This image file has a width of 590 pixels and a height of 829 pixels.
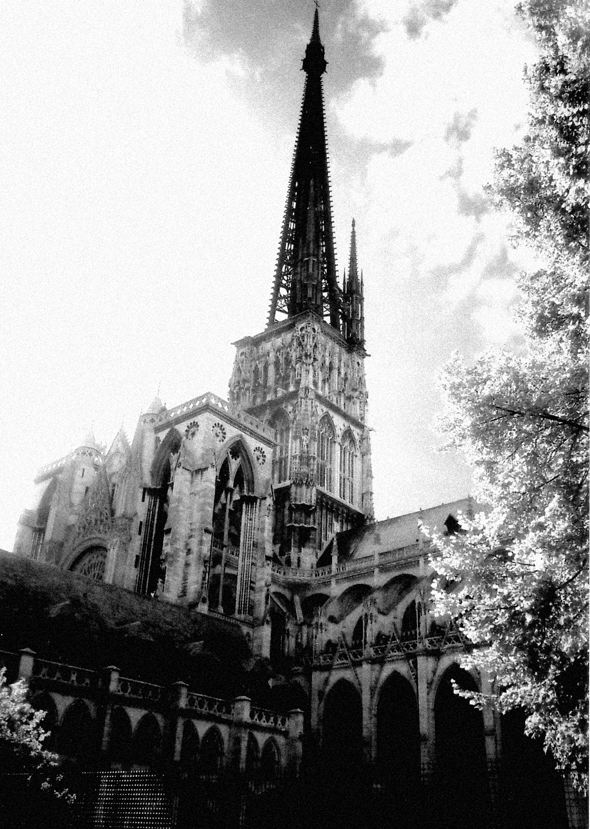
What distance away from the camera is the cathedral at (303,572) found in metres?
23.5

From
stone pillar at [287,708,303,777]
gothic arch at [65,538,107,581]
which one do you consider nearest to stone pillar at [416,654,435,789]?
stone pillar at [287,708,303,777]

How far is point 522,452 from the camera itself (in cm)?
1244

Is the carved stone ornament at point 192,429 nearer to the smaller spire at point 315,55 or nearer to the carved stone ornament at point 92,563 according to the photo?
the carved stone ornament at point 92,563

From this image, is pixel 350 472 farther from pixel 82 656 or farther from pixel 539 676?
pixel 539 676

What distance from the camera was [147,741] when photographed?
23406 mm

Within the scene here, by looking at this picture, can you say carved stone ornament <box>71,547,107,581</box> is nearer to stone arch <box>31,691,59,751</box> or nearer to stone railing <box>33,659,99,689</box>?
stone railing <box>33,659,99,689</box>

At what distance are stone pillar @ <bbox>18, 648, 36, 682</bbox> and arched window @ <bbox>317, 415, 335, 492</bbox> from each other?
101ft

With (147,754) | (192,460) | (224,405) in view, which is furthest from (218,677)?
(224,405)

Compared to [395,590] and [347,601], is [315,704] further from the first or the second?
[395,590]

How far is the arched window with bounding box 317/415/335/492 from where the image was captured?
5081 centimetres

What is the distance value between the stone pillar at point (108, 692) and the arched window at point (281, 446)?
89.4 ft

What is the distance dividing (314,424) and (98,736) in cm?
3122

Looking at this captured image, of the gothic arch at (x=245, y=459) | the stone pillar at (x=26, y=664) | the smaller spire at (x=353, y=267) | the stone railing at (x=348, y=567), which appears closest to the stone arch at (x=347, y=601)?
the stone railing at (x=348, y=567)

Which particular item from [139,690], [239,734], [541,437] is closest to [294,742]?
[239,734]
